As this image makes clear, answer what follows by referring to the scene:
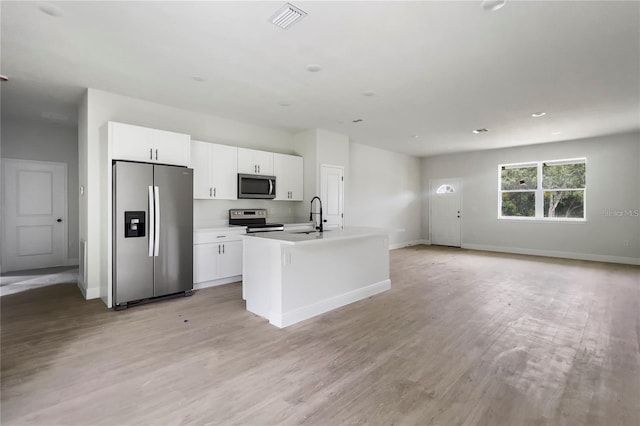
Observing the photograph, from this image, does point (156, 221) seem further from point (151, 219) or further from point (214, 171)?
point (214, 171)

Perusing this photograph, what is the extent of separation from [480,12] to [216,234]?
402cm

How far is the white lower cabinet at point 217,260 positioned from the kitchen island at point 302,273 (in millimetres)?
1131

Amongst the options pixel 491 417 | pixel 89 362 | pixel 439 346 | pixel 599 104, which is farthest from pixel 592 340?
pixel 89 362

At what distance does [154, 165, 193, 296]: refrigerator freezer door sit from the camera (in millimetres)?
3934

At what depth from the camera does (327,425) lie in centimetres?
174

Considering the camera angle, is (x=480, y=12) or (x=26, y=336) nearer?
(x=480, y=12)

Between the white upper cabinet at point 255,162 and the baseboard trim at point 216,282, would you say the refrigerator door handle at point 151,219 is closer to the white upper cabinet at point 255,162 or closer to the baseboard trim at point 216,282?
the baseboard trim at point 216,282

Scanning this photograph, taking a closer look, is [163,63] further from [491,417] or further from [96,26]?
[491,417]

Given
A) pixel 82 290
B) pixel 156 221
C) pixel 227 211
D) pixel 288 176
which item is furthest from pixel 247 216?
pixel 82 290

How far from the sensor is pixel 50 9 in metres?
2.39

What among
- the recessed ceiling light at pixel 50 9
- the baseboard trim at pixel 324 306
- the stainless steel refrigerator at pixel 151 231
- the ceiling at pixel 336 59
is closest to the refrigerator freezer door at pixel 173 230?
the stainless steel refrigerator at pixel 151 231

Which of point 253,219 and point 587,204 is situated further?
point 587,204

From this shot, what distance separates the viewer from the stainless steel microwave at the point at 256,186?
507 centimetres

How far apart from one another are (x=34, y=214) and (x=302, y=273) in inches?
226
